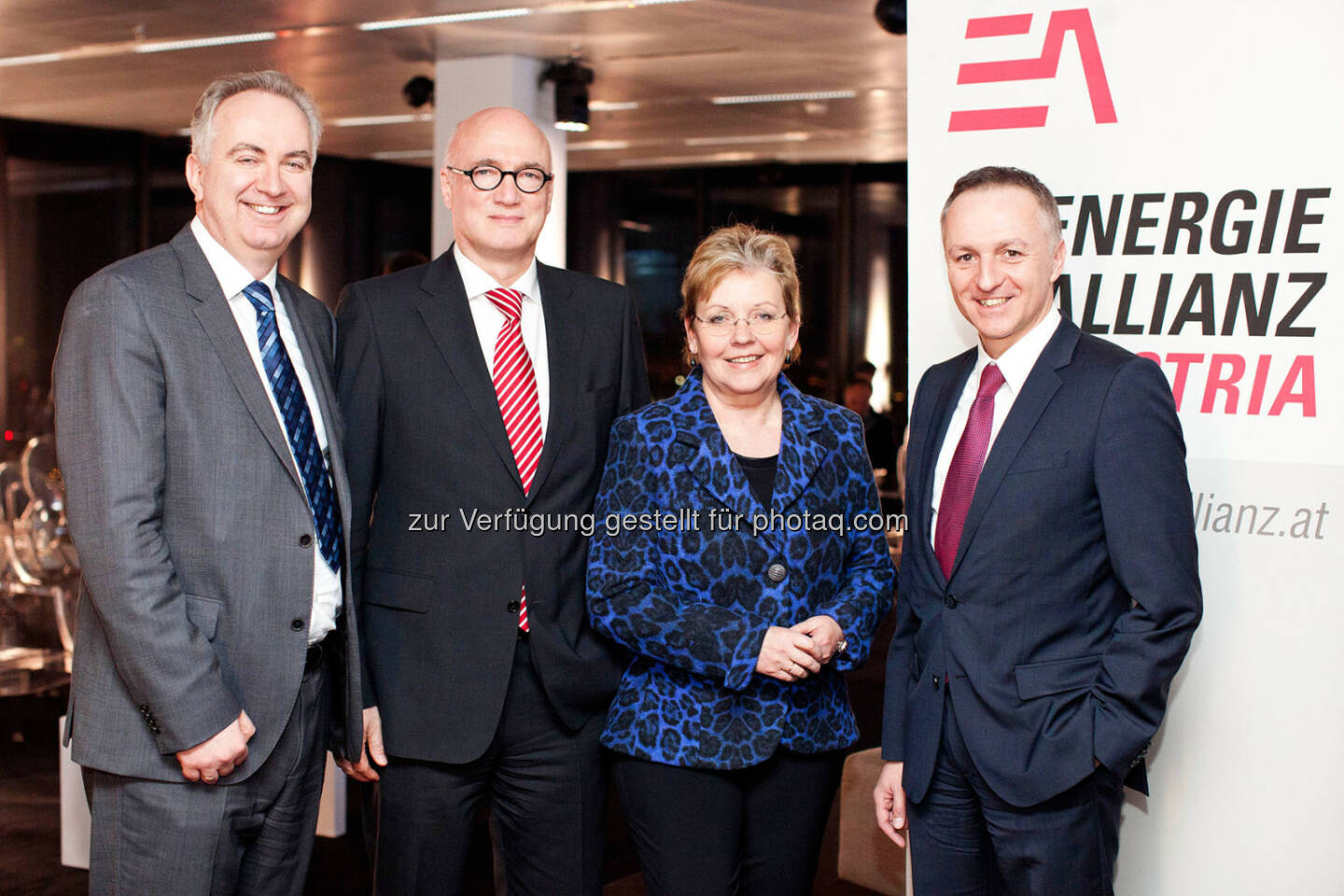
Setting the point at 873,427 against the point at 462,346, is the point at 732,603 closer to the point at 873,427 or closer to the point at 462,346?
the point at 462,346

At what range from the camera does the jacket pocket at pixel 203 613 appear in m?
2.03

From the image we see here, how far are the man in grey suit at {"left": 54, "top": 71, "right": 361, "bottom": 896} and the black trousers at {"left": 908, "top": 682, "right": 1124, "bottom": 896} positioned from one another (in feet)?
3.61

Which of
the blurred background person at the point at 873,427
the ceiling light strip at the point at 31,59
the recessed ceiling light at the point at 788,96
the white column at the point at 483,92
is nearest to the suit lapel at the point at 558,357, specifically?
the white column at the point at 483,92

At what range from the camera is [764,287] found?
2363mm

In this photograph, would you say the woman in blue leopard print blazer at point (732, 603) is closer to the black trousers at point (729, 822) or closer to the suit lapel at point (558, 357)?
the black trousers at point (729, 822)

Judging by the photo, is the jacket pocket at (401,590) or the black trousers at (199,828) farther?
the jacket pocket at (401,590)

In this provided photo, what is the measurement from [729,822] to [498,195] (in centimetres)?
131

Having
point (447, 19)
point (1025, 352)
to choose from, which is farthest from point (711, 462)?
point (447, 19)

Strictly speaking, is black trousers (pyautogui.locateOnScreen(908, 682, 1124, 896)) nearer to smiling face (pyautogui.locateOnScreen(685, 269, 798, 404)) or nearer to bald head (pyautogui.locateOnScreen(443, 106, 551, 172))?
smiling face (pyautogui.locateOnScreen(685, 269, 798, 404))

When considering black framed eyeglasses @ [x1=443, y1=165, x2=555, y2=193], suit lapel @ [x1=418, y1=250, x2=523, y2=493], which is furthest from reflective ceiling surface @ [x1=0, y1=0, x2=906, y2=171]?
suit lapel @ [x1=418, y1=250, x2=523, y2=493]

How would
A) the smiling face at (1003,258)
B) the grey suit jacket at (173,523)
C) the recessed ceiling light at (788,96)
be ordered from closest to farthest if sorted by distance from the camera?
the grey suit jacket at (173,523), the smiling face at (1003,258), the recessed ceiling light at (788,96)

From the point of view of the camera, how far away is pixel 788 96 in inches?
357

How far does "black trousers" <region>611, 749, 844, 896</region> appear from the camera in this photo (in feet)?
7.39

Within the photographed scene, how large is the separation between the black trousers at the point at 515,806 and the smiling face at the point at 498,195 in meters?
0.80
